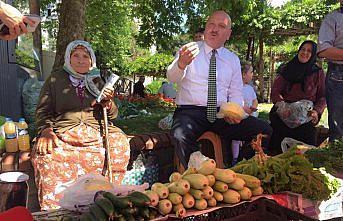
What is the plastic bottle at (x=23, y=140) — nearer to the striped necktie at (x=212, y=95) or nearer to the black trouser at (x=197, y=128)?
the black trouser at (x=197, y=128)

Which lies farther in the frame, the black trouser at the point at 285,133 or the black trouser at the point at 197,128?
the black trouser at the point at 285,133

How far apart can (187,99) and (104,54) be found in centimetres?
2169

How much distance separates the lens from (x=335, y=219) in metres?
2.58

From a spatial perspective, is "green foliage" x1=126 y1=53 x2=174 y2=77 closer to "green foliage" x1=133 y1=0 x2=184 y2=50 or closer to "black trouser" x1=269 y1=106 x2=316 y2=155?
"green foliage" x1=133 y1=0 x2=184 y2=50

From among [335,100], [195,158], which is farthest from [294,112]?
[195,158]

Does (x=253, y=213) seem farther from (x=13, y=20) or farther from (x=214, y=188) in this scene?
(x=13, y=20)

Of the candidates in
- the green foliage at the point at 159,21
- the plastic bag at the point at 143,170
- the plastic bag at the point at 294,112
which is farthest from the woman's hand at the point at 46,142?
the green foliage at the point at 159,21

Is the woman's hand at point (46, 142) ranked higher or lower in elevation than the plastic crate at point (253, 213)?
higher

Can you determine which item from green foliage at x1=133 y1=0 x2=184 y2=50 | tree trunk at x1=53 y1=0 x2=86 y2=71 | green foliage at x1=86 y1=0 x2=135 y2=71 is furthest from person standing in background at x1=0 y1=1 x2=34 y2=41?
green foliage at x1=86 y1=0 x2=135 y2=71

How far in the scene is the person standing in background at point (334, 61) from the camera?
364 cm

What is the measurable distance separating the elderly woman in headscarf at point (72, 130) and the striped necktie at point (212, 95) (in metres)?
0.86

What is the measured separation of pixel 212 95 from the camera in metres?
3.37

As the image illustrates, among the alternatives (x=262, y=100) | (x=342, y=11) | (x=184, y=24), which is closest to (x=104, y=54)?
(x=262, y=100)

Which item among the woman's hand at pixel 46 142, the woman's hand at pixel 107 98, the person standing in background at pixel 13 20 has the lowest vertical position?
the woman's hand at pixel 46 142
